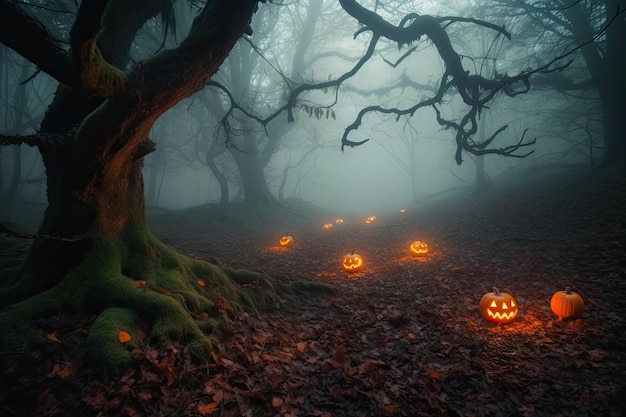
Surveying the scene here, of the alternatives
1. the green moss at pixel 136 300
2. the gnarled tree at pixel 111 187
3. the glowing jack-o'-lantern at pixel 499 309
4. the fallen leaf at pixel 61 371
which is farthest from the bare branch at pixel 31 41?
the glowing jack-o'-lantern at pixel 499 309

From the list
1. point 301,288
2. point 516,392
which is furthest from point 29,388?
point 516,392

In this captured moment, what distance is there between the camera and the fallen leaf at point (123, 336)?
120 inches

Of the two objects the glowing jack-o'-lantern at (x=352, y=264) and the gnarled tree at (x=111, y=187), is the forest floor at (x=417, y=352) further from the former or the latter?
the gnarled tree at (x=111, y=187)

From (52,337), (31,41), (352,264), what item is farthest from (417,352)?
(31,41)

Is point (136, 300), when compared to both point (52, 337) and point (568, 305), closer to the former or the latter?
point (52, 337)

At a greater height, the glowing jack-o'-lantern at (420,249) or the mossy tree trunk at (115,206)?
the mossy tree trunk at (115,206)

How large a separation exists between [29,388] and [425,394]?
3.89m

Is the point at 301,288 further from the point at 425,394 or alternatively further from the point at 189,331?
the point at 425,394

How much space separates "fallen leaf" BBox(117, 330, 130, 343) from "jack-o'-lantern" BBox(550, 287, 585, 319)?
6.18 m

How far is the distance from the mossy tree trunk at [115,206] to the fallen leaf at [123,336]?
6 centimetres

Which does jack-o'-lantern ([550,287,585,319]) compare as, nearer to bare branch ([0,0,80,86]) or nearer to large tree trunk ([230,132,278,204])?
bare branch ([0,0,80,86])

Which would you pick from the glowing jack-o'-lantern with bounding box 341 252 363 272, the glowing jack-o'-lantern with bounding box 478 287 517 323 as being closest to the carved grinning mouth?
the glowing jack-o'-lantern with bounding box 478 287 517 323

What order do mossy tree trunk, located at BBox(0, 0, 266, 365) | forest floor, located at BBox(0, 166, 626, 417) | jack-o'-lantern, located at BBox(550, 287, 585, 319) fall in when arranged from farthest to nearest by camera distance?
jack-o'-lantern, located at BBox(550, 287, 585, 319)
mossy tree trunk, located at BBox(0, 0, 266, 365)
forest floor, located at BBox(0, 166, 626, 417)

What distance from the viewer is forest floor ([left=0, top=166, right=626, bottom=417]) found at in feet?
9.01
